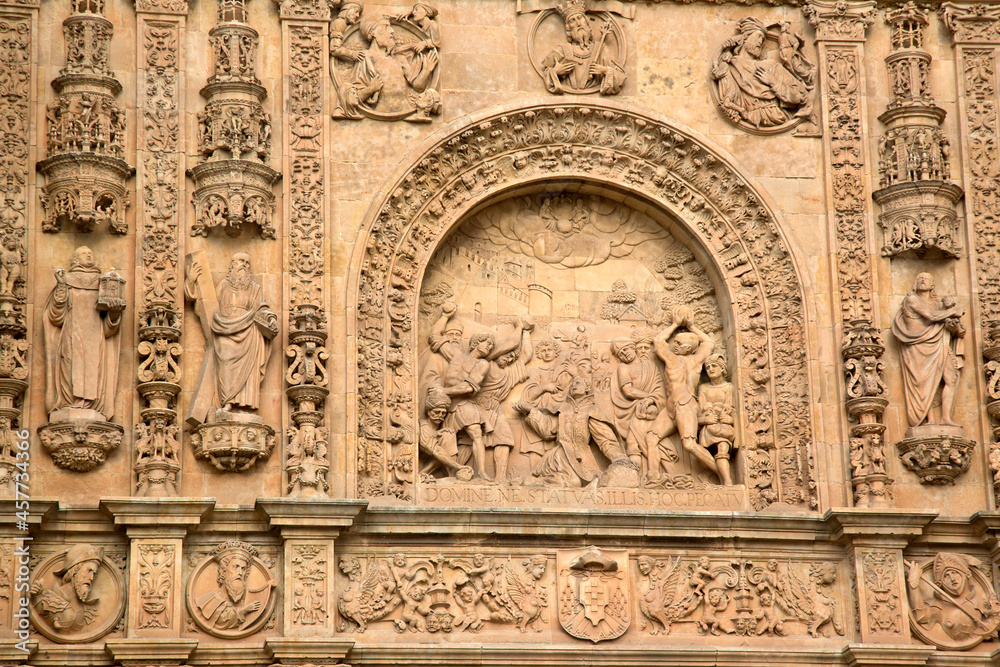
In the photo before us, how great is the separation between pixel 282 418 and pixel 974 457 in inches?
239

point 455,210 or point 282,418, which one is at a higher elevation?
point 455,210

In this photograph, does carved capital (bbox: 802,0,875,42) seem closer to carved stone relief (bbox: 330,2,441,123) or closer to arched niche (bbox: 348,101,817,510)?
arched niche (bbox: 348,101,817,510)

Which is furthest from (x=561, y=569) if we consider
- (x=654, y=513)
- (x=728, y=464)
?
→ (x=728, y=464)

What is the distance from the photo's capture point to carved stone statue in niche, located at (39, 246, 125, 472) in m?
14.9

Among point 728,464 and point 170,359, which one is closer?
point 170,359

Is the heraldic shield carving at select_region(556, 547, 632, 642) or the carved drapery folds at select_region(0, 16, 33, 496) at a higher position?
the carved drapery folds at select_region(0, 16, 33, 496)

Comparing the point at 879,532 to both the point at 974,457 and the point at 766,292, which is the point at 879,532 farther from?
the point at 766,292

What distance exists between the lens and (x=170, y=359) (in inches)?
601

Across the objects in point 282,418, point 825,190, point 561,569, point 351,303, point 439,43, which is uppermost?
point 439,43

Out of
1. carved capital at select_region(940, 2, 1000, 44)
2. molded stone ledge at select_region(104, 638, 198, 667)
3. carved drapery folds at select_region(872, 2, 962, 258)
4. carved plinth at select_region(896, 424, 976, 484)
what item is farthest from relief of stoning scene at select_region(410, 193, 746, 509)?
carved capital at select_region(940, 2, 1000, 44)

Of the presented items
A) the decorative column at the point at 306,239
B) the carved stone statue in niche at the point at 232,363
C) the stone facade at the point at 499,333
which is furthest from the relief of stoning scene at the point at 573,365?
the carved stone statue in niche at the point at 232,363

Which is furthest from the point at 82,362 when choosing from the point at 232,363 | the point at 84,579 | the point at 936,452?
the point at 936,452

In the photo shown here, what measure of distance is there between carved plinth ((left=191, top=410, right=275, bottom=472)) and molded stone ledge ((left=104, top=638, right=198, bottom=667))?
4.97 ft

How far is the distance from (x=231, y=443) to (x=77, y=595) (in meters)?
1.72
